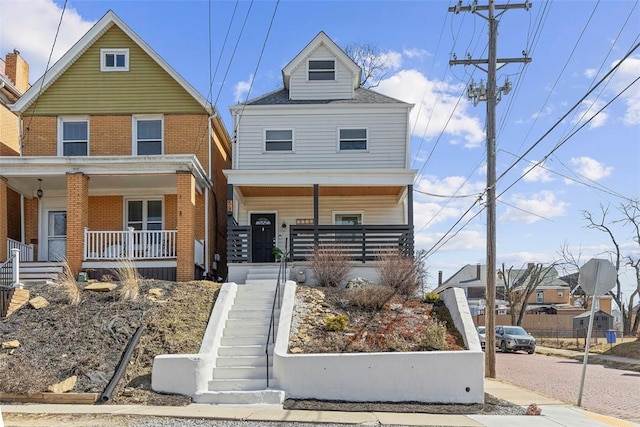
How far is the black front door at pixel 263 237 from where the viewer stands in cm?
2022

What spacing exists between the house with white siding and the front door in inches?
228

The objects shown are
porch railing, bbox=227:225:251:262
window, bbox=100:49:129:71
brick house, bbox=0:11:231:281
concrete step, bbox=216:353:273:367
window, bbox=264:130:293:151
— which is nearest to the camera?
concrete step, bbox=216:353:273:367

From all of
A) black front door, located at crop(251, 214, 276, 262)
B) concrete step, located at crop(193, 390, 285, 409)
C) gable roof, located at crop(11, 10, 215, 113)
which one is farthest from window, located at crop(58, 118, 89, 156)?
concrete step, located at crop(193, 390, 285, 409)

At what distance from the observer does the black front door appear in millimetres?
20219

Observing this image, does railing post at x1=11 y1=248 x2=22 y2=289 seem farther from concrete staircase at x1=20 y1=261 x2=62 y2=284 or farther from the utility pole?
the utility pole

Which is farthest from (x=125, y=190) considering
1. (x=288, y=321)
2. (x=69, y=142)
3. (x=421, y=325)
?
(x=421, y=325)

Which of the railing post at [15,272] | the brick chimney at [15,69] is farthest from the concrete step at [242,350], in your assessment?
the brick chimney at [15,69]

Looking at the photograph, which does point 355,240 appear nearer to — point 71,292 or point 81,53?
point 71,292

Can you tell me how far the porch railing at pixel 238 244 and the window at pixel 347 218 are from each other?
4301 mm

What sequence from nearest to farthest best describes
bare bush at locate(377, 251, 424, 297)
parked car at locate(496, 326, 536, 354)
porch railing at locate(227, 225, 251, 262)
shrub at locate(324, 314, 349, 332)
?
shrub at locate(324, 314, 349, 332) → bare bush at locate(377, 251, 424, 297) → porch railing at locate(227, 225, 251, 262) → parked car at locate(496, 326, 536, 354)

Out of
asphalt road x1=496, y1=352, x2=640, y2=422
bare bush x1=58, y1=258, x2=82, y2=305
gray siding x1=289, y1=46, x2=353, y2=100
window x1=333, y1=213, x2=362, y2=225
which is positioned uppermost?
gray siding x1=289, y1=46, x2=353, y2=100

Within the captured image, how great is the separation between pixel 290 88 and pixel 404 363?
12.6 meters

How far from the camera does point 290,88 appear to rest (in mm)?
20047

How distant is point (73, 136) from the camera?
1908 cm
